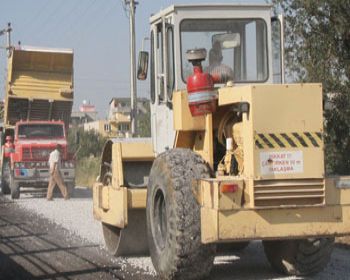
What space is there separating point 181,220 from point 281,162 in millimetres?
1156

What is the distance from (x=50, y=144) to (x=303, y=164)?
1555 centimetres

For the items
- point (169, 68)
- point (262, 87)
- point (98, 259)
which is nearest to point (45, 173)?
point (98, 259)

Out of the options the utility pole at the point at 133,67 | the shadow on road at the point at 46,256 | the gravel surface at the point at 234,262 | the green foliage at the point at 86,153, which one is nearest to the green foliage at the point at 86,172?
the green foliage at the point at 86,153

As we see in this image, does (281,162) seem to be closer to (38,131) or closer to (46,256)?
(46,256)

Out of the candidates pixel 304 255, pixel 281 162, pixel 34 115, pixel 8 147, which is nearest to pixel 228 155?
pixel 281 162

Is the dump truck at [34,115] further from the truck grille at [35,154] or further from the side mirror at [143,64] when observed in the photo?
the side mirror at [143,64]

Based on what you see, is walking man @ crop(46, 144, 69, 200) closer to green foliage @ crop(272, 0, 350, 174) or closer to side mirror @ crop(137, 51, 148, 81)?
green foliage @ crop(272, 0, 350, 174)

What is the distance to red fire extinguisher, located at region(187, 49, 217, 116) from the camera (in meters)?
7.75

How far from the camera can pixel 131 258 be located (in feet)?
32.9

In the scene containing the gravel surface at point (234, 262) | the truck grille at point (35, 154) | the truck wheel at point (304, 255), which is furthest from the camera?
the truck grille at point (35, 154)

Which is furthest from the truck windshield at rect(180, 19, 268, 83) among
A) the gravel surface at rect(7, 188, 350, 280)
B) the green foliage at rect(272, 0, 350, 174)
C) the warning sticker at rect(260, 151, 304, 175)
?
the green foliage at rect(272, 0, 350, 174)

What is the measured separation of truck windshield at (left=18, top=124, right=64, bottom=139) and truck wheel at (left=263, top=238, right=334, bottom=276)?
1478 cm

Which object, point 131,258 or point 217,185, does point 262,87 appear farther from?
point 131,258

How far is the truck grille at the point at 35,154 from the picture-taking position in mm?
21750
